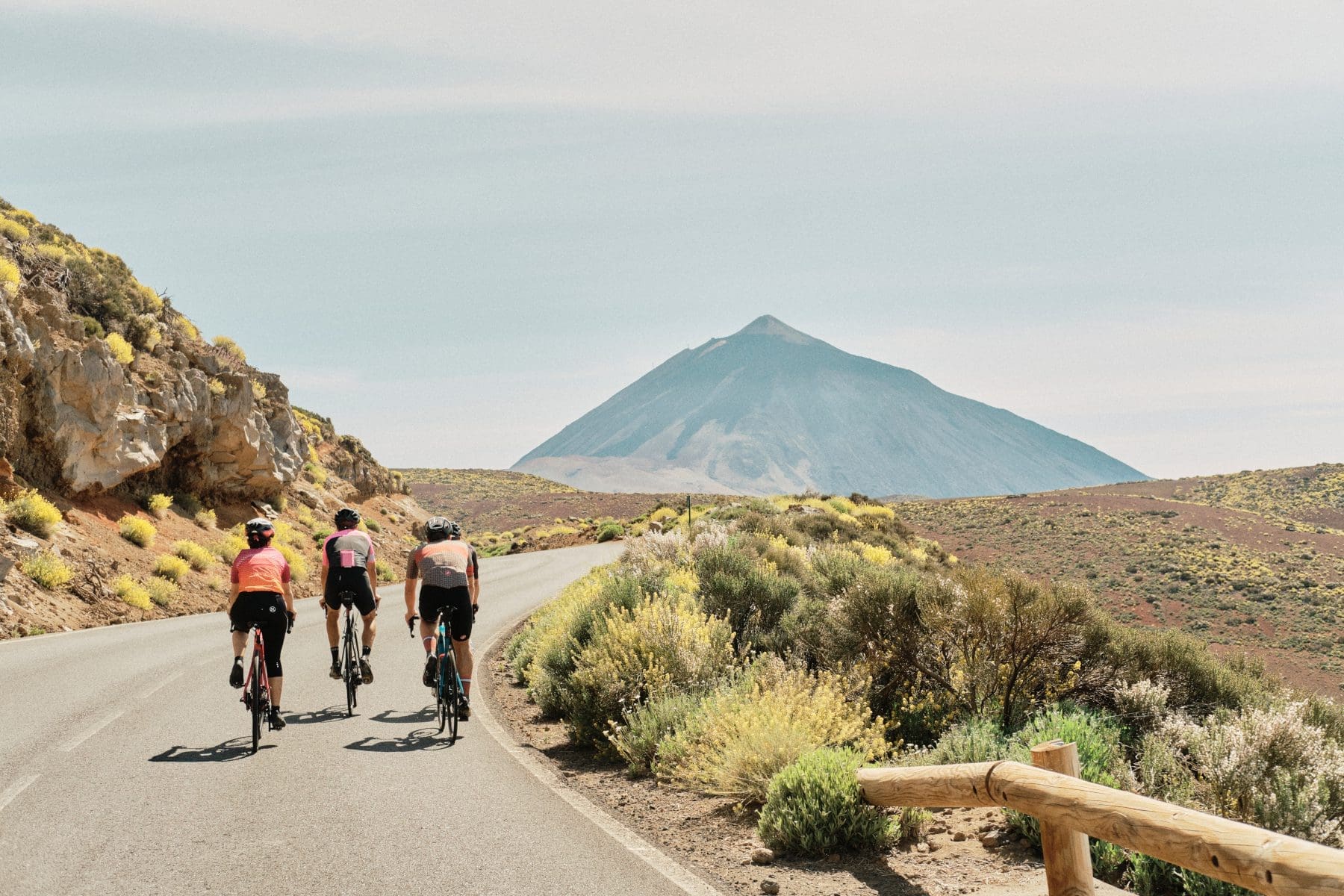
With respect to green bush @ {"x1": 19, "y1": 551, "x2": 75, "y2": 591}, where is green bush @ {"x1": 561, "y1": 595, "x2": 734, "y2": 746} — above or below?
below

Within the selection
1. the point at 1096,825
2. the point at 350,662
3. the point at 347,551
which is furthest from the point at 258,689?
the point at 1096,825

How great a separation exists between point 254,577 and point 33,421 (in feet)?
54.3

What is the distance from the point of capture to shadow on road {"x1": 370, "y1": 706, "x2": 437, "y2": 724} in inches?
396

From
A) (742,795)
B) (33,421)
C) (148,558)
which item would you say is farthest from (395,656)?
(33,421)

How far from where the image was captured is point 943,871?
19.5 ft

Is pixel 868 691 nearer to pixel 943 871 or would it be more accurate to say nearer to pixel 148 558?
pixel 943 871

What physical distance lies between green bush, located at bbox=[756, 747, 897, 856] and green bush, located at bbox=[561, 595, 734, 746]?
303 cm

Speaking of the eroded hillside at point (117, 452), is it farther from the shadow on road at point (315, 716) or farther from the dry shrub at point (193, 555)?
the shadow on road at point (315, 716)

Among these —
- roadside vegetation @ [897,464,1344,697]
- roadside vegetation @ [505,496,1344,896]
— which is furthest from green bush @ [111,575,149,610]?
roadside vegetation @ [897,464,1344,697]

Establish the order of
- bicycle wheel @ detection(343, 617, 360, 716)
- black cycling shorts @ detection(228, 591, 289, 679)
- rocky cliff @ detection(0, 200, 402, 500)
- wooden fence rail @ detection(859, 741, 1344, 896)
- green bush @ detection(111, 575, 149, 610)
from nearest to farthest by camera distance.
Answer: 1. wooden fence rail @ detection(859, 741, 1344, 896)
2. black cycling shorts @ detection(228, 591, 289, 679)
3. bicycle wheel @ detection(343, 617, 360, 716)
4. green bush @ detection(111, 575, 149, 610)
5. rocky cliff @ detection(0, 200, 402, 500)

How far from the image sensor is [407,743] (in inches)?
353

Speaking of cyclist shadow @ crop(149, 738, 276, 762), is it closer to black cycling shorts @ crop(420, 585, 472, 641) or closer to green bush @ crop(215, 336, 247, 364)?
black cycling shorts @ crop(420, 585, 472, 641)

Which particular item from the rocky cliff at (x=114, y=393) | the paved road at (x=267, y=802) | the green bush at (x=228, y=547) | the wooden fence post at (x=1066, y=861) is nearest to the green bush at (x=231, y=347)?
the rocky cliff at (x=114, y=393)

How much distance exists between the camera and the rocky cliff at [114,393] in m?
21.9
